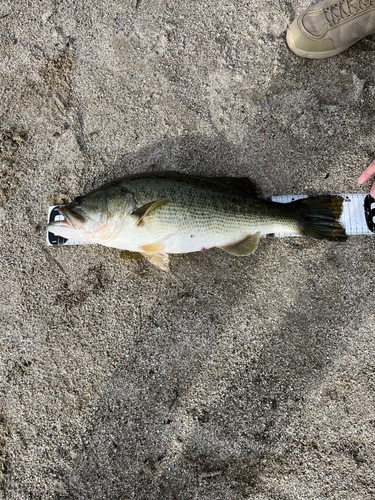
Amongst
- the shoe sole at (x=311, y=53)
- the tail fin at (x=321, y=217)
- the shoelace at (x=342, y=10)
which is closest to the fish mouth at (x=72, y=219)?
the tail fin at (x=321, y=217)

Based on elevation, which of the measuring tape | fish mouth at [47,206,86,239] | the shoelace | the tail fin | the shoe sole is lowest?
fish mouth at [47,206,86,239]

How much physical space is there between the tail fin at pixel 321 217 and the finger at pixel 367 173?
0.30 meters

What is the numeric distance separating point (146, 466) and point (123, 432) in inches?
13.4

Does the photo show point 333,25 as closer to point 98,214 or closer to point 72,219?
point 98,214

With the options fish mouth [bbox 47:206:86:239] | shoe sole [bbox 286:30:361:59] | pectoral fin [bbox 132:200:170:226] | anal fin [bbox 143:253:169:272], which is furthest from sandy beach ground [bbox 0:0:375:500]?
pectoral fin [bbox 132:200:170:226]

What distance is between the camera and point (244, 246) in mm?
2717

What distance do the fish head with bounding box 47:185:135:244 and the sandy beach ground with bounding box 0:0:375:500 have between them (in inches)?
19.7

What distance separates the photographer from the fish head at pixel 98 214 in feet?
8.30

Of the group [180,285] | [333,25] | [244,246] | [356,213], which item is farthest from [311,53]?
[180,285]

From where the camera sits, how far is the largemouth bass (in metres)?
2.54

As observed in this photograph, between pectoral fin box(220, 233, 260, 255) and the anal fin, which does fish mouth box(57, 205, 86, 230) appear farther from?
pectoral fin box(220, 233, 260, 255)

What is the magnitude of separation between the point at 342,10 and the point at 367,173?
1.59 metres

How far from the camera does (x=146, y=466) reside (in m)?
2.71

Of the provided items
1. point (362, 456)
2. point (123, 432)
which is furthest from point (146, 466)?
point (362, 456)
